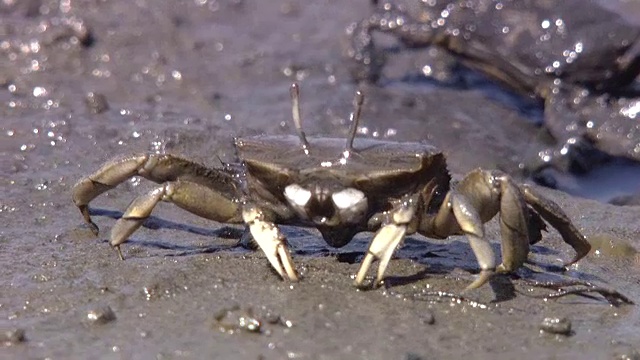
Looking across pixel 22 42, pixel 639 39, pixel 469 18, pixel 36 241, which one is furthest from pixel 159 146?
pixel 639 39

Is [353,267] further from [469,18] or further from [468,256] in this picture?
[469,18]

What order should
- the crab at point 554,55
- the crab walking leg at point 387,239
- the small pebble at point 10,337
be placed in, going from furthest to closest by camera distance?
the crab at point 554,55, the crab walking leg at point 387,239, the small pebble at point 10,337

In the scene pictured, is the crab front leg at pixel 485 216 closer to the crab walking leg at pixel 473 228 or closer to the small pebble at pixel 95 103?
the crab walking leg at pixel 473 228

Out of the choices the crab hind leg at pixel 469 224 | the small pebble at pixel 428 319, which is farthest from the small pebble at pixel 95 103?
the small pebble at pixel 428 319

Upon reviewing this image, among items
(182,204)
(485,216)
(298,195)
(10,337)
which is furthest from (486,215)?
(10,337)

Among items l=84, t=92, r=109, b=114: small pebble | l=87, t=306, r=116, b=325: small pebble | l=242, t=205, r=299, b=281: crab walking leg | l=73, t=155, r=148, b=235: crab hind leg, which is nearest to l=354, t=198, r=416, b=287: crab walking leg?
l=242, t=205, r=299, b=281: crab walking leg
